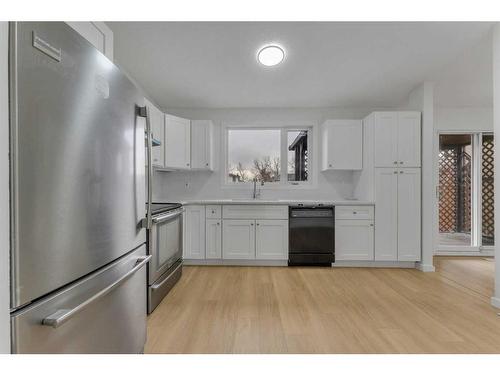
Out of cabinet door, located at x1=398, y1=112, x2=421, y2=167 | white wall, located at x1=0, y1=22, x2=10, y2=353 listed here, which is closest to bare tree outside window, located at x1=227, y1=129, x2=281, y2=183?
cabinet door, located at x1=398, y1=112, x2=421, y2=167

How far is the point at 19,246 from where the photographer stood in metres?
0.69

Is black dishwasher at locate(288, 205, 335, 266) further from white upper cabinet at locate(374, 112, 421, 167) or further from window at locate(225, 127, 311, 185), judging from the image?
white upper cabinet at locate(374, 112, 421, 167)

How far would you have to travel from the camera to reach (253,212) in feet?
11.5

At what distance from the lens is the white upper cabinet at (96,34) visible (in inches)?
58.9

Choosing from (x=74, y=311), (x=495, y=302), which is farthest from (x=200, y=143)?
(x=495, y=302)

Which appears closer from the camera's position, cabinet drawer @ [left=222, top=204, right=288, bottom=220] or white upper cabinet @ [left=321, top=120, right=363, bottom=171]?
cabinet drawer @ [left=222, top=204, right=288, bottom=220]

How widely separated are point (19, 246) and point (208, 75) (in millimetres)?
3060

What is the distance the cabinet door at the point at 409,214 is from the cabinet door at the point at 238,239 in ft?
6.30

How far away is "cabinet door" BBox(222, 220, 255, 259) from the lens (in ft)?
11.4

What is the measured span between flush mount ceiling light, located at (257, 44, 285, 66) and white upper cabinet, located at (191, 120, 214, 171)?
1221mm

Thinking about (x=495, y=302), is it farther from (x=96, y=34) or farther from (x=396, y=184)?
(x=96, y=34)

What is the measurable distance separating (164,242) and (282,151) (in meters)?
2.44

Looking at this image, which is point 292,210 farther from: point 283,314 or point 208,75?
point 208,75

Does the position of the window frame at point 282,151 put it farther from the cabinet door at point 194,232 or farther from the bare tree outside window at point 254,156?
the cabinet door at point 194,232
